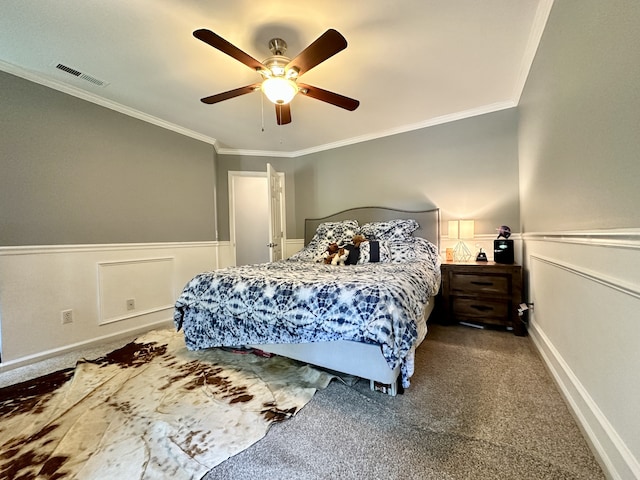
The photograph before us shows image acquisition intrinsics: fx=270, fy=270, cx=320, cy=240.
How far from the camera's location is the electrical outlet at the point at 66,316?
97.0 inches

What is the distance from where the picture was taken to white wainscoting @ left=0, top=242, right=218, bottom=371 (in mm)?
2209

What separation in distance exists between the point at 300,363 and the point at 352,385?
1.62ft

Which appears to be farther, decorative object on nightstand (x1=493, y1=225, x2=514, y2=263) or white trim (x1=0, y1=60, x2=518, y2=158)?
decorative object on nightstand (x1=493, y1=225, x2=514, y2=263)

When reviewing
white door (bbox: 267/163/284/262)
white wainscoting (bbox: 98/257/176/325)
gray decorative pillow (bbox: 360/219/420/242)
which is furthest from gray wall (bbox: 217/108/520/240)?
white wainscoting (bbox: 98/257/176/325)

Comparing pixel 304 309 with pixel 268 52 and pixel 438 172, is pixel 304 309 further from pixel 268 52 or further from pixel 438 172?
pixel 438 172

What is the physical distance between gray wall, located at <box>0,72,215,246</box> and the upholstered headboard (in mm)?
1732

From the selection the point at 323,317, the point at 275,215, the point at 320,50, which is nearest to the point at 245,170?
the point at 275,215

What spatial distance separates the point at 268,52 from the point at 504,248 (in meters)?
2.89

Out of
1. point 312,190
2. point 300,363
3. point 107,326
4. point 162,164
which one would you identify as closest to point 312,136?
point 312,190

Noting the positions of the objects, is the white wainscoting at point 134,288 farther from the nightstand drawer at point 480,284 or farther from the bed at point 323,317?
the nightstand drawer at point 480,284

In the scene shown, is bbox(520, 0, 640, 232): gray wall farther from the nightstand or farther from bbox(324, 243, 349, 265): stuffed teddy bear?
bbox(324, 243, 349, 265): stuffed teddy bear

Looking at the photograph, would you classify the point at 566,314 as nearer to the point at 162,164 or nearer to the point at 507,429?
the point at 507,429

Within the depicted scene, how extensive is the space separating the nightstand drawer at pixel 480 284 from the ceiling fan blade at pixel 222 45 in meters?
2.64

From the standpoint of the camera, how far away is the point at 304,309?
1684mm
